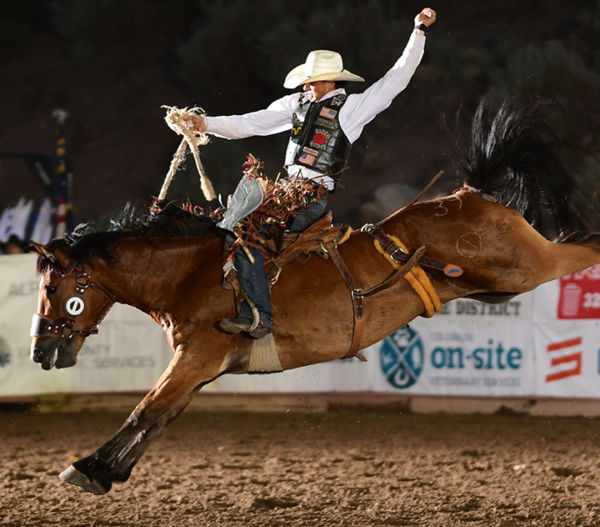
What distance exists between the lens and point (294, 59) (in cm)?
1738

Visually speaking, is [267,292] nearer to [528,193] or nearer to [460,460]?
[528,193]

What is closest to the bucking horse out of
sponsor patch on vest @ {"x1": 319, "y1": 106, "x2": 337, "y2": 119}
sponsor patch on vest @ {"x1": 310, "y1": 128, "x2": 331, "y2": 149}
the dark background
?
sponsor patch on vest @ {"x1": 310, "y1": 128, "x2": 331, "y2": 149}

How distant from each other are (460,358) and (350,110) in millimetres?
4907

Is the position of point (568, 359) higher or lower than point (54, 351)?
lower

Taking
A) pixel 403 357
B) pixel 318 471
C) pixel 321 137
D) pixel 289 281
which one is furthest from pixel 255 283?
pixel 403 357

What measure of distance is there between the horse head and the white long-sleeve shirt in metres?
1.09

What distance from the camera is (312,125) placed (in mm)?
4469

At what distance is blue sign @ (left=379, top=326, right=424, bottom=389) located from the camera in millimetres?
8750

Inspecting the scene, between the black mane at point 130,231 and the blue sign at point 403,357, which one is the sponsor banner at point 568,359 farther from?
the black mane at point 130,231

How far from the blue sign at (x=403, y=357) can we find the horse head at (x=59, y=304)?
4707 mm

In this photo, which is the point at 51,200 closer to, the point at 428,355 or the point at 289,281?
the point at 428,355

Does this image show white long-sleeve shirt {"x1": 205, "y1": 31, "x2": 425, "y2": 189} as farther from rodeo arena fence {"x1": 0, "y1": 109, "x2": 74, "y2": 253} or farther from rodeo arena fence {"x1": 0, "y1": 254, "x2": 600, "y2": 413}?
rodeo arena fence {"x1": 0, "y1": 109, "x2": 74, "y2": 253}

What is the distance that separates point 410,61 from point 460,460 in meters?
4.04

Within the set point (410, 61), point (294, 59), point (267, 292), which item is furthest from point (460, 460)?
point (294, 59)
